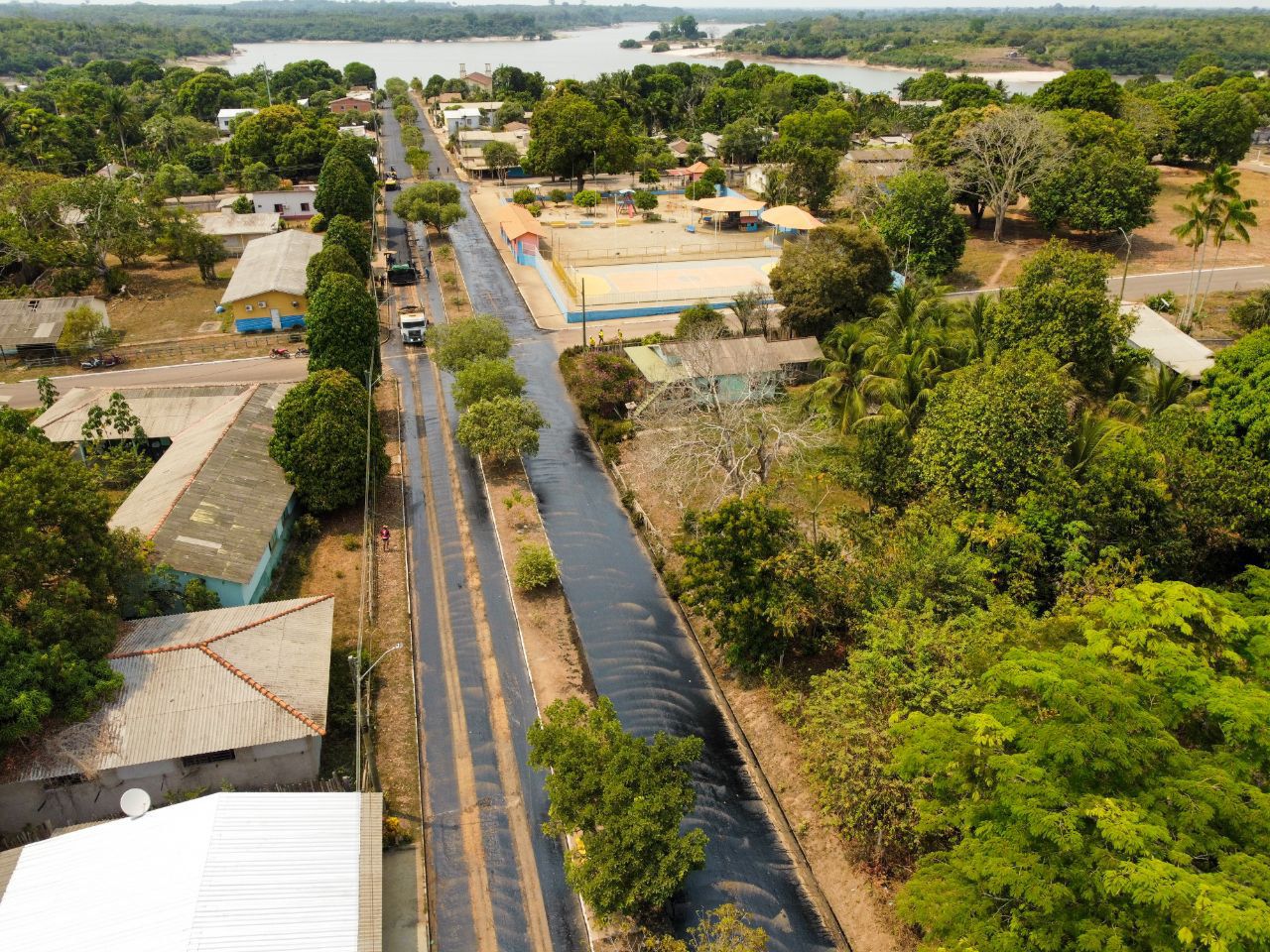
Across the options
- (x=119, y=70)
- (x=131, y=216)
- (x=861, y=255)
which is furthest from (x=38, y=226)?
(x=119, y=70)

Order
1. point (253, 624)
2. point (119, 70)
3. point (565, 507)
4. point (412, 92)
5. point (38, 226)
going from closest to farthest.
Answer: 1. point (253, 624)
2. point (565, 507)
3. point (38, 226)
4. point (119, 70)
5. point (412, 92)

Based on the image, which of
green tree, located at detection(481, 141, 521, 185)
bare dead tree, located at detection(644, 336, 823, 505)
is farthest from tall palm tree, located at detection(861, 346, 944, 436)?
green tree, located at detection(481, 141, 521, 185)

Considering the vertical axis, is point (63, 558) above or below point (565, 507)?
above

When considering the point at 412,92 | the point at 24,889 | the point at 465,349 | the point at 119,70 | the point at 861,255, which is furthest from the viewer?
the point at 412,92

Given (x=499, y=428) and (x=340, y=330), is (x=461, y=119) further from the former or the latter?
(x=499, y=428)

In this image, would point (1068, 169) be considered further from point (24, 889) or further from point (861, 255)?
point (24, 889)

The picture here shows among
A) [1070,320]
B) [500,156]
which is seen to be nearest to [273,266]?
[500,156]

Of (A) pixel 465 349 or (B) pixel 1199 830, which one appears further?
(A) pixel 465 349

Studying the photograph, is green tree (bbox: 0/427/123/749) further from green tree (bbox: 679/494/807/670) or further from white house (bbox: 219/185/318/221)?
white house (bbox: 219/185/318/221)
